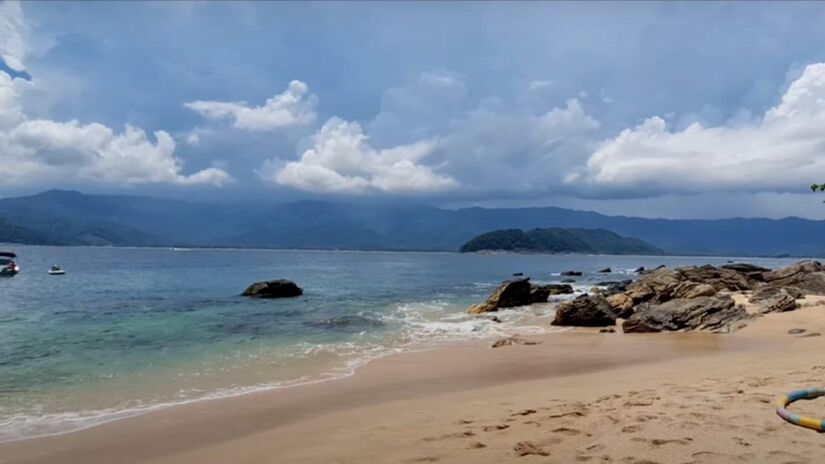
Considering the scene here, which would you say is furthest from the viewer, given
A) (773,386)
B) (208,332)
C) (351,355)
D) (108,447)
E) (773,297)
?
(773,297)

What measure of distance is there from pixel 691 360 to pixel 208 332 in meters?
18.4

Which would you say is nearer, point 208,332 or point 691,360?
point 691,360

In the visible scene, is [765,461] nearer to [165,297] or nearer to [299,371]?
[299,371]

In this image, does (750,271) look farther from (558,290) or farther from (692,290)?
(692,290)

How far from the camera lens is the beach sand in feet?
21.3

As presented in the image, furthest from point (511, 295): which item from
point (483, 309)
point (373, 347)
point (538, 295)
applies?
point (373, 347)

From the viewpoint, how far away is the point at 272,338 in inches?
821

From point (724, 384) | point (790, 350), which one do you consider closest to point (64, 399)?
point (724, 384)

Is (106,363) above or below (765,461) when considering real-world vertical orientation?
below

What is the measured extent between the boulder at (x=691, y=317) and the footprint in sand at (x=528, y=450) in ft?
56.8

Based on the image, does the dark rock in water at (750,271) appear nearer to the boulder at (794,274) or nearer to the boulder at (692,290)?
the boulder at (794,274)

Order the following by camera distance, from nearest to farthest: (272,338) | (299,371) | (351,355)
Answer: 1. (299,371)
2. (351,355)
3. (272,338)

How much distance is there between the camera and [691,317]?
2222cm

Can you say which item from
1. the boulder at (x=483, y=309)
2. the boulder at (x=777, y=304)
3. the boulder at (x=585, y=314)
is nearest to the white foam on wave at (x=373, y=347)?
the boulder at (x=483, y=309)
